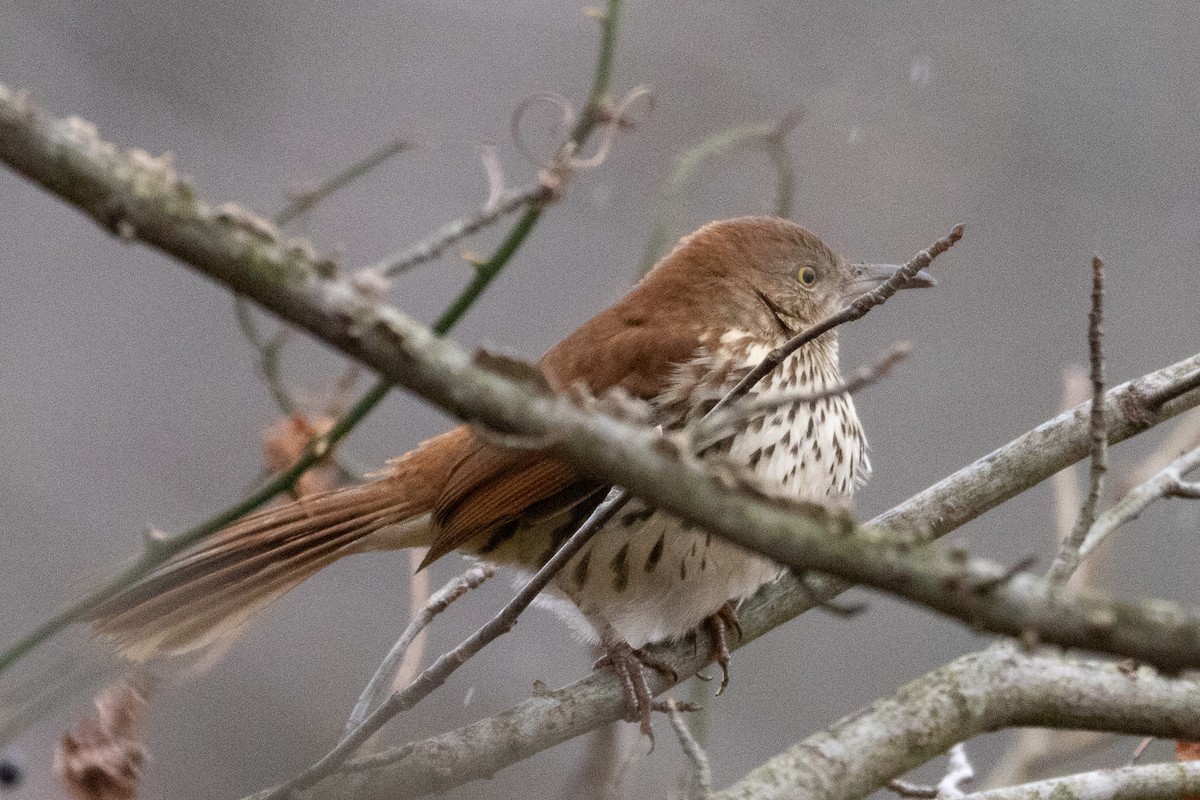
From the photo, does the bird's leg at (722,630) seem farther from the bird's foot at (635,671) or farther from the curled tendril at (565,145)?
the curled tendril at (565,145)

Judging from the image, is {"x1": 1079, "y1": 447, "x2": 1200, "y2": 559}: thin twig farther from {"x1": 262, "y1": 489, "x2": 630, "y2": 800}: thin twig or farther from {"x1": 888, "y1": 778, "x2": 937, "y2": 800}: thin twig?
{"x1": 262, "y1": 489, "x2": 630, "y2": 800}: thin twig

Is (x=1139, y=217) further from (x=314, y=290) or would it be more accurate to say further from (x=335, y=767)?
(x=314, y=290)

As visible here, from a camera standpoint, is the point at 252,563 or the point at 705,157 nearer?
the point at 252,563

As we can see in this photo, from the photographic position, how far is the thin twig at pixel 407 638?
2.34 meters

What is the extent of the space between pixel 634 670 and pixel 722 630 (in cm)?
28

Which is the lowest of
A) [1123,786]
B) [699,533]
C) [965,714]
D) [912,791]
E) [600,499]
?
[1123,786]

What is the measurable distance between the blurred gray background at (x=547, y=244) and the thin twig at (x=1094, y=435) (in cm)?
334

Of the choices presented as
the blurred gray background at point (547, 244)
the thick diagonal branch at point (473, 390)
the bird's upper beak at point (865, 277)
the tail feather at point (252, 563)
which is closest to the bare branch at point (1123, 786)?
the thick diagonal branch at point (473, 390)

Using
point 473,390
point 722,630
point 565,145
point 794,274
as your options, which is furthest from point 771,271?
point 473,390

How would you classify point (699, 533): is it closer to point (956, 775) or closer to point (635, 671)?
point (635, 671)

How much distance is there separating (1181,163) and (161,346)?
4.75 metres

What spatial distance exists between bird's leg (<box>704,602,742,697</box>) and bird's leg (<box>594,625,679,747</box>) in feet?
0.35

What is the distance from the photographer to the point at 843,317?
160 cm

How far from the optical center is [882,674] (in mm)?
5660
